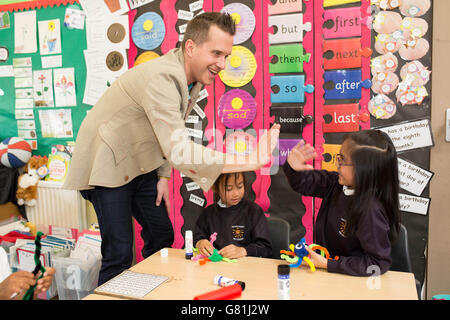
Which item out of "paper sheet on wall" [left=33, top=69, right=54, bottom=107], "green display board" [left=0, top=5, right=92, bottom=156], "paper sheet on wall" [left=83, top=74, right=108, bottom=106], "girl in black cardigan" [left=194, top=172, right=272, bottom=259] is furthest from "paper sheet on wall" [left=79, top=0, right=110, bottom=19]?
"girl in black cardigan" [left=194, top=172, right=272, bottom=259]

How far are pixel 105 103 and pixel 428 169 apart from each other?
1.80 meters

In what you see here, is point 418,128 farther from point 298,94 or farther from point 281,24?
point 281,24

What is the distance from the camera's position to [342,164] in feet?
5.17

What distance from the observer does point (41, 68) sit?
10.0ft

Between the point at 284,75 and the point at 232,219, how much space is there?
0.97m

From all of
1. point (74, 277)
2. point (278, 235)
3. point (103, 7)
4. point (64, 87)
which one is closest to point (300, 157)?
point (278, 235)

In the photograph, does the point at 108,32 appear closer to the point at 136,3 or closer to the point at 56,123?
the point at 136,3

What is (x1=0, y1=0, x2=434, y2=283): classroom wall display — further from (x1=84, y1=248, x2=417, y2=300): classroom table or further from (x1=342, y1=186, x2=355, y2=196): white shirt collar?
(x1=84, y1=248, x2=417, y2=300): classroom table

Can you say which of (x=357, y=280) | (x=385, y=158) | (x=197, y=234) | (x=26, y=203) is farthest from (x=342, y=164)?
(x=26, y=203)

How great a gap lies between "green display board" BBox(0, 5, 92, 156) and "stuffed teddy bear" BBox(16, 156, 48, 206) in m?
0.10

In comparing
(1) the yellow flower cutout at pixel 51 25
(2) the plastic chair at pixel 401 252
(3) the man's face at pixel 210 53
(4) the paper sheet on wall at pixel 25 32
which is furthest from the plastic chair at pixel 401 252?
(4) the paper sheet on wall at pixel 25 32

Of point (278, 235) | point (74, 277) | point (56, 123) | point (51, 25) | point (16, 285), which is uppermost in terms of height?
point (51, 25)

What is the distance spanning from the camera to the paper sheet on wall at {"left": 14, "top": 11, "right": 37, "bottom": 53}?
3.05 m

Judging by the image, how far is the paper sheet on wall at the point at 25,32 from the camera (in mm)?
3047
